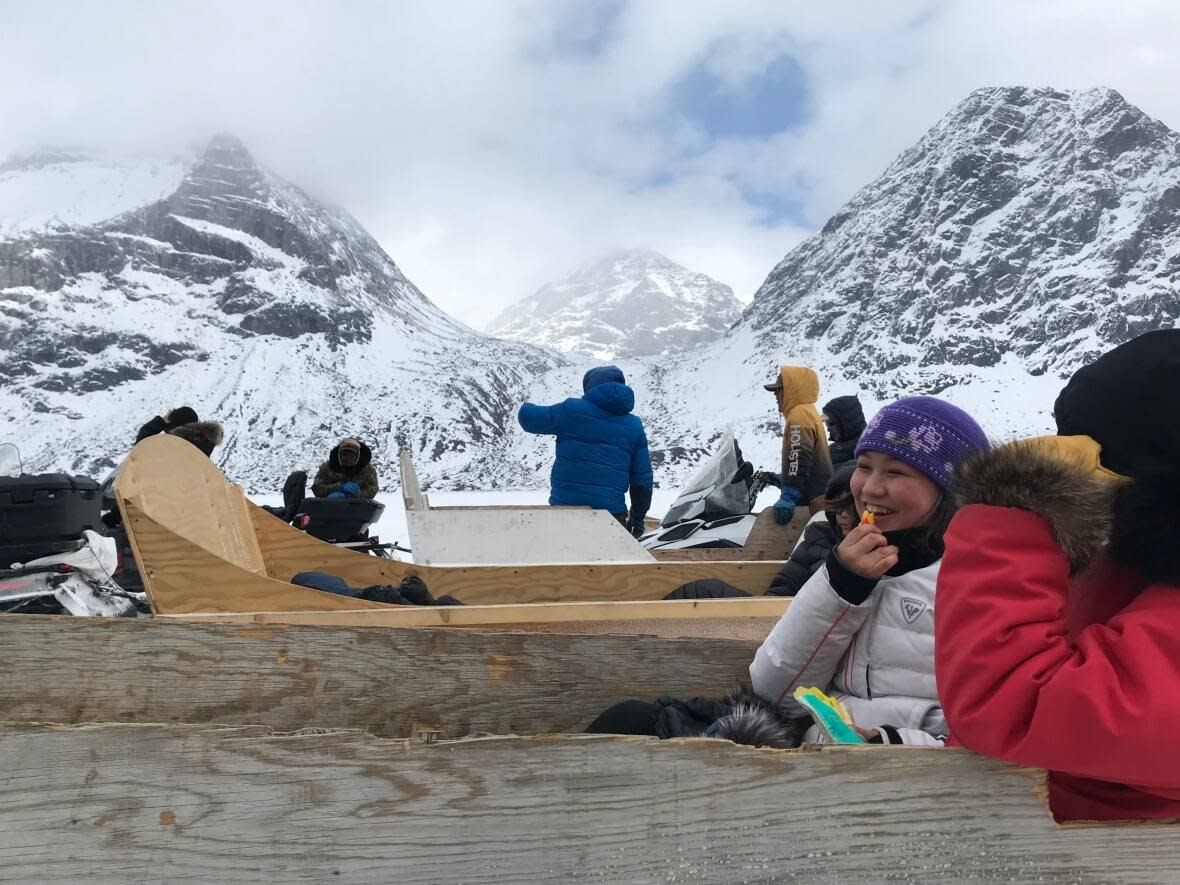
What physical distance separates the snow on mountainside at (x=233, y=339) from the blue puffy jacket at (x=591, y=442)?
73.0m

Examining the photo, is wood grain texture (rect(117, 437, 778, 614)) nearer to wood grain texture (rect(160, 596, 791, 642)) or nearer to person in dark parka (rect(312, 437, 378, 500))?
wood grain texture (rect(160, 596, 791, 642))

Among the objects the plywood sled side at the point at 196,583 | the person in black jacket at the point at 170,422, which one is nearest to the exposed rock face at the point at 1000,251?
the person in black jacket at the point at 170,422

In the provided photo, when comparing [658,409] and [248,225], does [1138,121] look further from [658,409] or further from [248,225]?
[248,225]

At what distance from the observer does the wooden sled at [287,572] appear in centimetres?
349

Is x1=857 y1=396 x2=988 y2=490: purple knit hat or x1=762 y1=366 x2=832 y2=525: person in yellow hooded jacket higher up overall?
x1=857 y1=396 x2=988 y2=490: purple knit hat

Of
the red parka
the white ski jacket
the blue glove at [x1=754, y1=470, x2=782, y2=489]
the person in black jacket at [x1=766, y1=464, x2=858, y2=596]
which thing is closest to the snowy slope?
the blue glove at [x1=754, y1=470, x2=782, y2=489]

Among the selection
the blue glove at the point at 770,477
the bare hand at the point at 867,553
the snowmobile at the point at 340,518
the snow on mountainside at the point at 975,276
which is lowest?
the snowmobile at the point at 340,518

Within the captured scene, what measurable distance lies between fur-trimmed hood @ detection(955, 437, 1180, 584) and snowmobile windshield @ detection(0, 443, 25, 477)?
5.04 meters

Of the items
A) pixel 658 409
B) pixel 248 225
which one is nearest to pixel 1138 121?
pixel 658 409

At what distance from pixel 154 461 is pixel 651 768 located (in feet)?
10.1

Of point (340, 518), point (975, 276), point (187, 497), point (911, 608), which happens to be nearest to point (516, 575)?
point (187, 497)

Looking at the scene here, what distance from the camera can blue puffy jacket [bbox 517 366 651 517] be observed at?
19.1 feet

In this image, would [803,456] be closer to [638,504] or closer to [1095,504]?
[638,504]

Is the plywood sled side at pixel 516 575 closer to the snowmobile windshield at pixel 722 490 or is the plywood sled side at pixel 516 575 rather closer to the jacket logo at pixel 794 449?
the jacket logo at pixel 794 449
